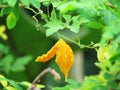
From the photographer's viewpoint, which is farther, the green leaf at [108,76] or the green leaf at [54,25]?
the green leaf at [108,76]

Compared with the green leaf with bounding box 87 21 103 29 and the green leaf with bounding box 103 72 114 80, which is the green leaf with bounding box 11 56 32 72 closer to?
the green leaf with bounding box 103 72 114 80

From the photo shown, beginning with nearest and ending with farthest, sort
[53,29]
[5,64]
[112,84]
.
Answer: [53,29], [112,84], [5,64]

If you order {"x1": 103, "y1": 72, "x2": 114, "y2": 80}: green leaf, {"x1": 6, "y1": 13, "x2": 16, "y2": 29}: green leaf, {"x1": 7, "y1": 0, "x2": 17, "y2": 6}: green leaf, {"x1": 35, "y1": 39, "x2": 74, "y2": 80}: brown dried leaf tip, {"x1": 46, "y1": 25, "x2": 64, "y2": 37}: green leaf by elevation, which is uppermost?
{"x1": 7, "y1": 0, "x2": 17, "y2": 6}: green leaf

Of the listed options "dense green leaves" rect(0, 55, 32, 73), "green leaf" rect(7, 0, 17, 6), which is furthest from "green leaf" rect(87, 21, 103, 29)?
"dense green leaves" rect(0, 55, 32, 73)

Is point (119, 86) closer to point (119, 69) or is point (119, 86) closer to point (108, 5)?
point (119, 69)

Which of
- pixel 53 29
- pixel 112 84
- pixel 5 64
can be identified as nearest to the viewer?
pixel 53 29

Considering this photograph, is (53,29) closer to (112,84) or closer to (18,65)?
(112,84)

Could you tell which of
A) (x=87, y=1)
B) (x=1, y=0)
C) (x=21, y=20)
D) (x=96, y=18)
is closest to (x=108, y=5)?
(x=96, y=18)

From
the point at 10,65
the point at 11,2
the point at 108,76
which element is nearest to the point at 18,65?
the point at 10,65

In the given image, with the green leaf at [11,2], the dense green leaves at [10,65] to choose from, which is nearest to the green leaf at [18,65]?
the dense green leaves at [10,65]

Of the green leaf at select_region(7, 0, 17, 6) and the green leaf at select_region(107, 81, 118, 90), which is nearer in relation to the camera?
the green leaf at select_region(7, 0, 17, 6)

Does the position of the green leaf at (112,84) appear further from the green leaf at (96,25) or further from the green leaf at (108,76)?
the green leaf at (96,25)
